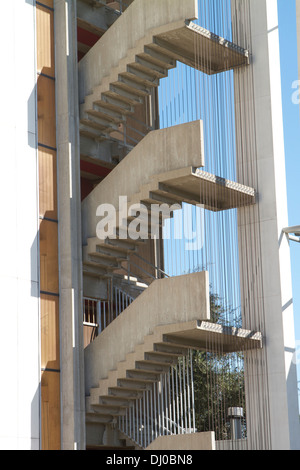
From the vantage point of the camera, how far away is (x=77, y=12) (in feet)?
93.9

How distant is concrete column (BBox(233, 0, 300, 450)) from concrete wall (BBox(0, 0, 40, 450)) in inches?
196

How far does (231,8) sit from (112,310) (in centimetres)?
811

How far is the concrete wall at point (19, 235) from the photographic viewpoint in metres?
24.5

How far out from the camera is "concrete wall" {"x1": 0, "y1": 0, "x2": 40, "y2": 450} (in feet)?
80.5

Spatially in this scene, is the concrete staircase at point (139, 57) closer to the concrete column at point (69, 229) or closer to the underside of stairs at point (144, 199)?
the underside of stairs at point (144, 199)

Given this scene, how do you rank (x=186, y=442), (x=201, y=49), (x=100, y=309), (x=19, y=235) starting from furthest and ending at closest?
(x=100, y=309)
(x=201, y=49)
(x=19, y=235)
(x=186, y=442)

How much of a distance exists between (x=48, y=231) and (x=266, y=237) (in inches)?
205

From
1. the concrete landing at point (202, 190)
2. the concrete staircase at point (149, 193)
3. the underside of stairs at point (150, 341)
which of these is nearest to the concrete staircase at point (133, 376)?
the underside of stairs at point (150, 341)

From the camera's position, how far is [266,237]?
2612 cm

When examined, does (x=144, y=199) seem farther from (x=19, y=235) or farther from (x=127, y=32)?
(x=127, y=32)

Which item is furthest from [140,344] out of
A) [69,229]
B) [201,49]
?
[201,49]

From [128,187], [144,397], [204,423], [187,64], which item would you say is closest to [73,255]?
[128,187]

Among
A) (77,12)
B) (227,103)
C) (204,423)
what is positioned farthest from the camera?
(204,423)

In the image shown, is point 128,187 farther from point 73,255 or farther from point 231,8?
point 231,8
